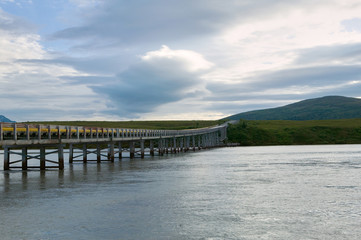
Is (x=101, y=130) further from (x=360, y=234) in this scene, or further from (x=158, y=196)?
(x=360, y=234)

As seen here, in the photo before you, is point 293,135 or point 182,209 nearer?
point 182,209

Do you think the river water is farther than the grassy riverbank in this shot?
No

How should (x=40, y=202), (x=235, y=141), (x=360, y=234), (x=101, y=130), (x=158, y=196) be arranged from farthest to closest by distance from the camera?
1. (x=235, y=141)
2. (x=101, y=130)
3. (x=158, y=196)
4. (x=40, y=202)
5. (x=360, y=234)

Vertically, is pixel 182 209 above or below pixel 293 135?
→ below

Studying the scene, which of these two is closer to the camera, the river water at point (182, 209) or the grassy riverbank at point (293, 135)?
the river water at point (182, 209)

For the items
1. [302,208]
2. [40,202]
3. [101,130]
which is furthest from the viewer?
[101,130]

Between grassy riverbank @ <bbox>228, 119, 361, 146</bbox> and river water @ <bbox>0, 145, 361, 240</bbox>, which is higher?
grassy riverbank @ <bbox>228, 119, 361, 146</bbox>

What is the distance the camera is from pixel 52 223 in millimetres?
17953

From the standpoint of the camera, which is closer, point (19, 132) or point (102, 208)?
point (102, 208)

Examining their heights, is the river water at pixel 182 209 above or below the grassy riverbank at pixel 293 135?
below

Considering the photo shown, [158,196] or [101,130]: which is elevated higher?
[101,130]

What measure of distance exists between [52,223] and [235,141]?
146m

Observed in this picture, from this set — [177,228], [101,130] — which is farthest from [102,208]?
[101,130]

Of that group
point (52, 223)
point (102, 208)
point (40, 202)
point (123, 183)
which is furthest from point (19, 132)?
point (52, 223)
